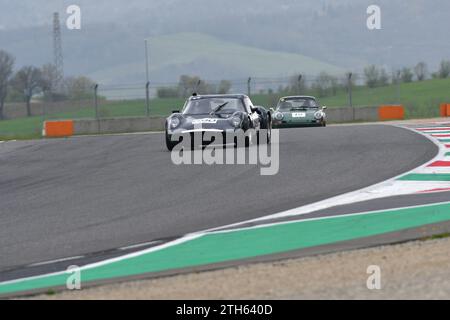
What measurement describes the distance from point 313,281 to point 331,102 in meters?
61.0

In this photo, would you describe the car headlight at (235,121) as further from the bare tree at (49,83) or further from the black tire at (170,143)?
the bare tree at (49,83)

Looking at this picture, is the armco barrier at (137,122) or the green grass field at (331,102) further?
→ the green grass field at (331,102)

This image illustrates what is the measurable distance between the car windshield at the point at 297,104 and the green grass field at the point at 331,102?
17.2 m

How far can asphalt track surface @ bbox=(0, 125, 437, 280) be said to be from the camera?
34.3 ft

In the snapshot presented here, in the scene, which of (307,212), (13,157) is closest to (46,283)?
(307,212)

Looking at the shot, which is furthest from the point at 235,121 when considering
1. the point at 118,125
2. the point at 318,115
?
the point at 118,125

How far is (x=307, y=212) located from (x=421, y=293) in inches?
156

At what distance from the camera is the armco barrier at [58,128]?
37.8 meters

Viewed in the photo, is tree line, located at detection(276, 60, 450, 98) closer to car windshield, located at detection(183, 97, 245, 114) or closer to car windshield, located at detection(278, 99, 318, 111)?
car windshield, located at detection(278, 99, 318, 111)

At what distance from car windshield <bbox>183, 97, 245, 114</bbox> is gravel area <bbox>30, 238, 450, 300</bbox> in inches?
475

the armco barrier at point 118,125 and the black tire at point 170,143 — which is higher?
the black tire at point 170,143
